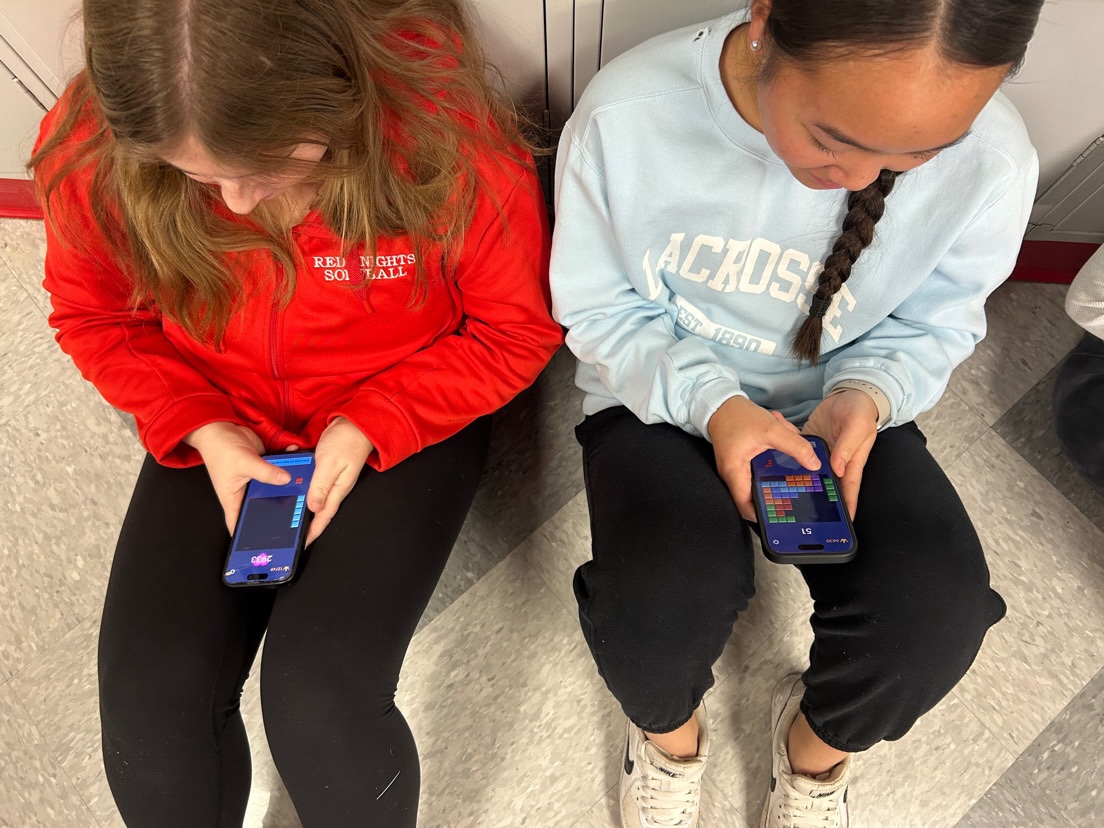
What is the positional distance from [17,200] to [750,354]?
3.56ft

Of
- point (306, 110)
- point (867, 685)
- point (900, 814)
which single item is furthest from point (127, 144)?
point (900, 814)

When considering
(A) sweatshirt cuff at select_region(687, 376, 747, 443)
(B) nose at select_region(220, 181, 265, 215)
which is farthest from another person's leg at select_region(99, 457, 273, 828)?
(A) sweatshirt cuff at select_region(687, 376, 747, 443)

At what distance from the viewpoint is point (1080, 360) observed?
0.99m

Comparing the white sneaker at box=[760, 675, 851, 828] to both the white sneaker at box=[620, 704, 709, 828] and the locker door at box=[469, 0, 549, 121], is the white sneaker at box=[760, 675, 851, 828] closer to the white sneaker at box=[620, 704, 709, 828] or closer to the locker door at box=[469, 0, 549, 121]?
the white sneaker at box=[620, 704, 709, 828]

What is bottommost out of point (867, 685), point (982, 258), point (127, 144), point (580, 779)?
point (580, 779)

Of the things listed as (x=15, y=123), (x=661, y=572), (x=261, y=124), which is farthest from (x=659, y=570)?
(x=15, y=123)

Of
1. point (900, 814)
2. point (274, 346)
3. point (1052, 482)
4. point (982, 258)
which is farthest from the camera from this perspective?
point (1052, 482)

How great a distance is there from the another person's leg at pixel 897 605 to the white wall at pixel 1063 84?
Answer: 1.30ft

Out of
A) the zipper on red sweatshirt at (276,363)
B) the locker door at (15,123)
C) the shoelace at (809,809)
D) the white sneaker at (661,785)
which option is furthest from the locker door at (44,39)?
the shoelace at (809,809)

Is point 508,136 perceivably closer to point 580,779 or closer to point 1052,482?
point 580,779

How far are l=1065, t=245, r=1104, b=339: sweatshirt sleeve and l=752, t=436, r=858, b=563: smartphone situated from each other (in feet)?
1.18

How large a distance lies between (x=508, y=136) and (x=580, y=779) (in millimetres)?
703

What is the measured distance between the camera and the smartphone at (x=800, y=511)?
690mm

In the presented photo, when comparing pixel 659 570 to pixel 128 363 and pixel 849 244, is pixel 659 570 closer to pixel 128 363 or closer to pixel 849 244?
pixel 849 244
